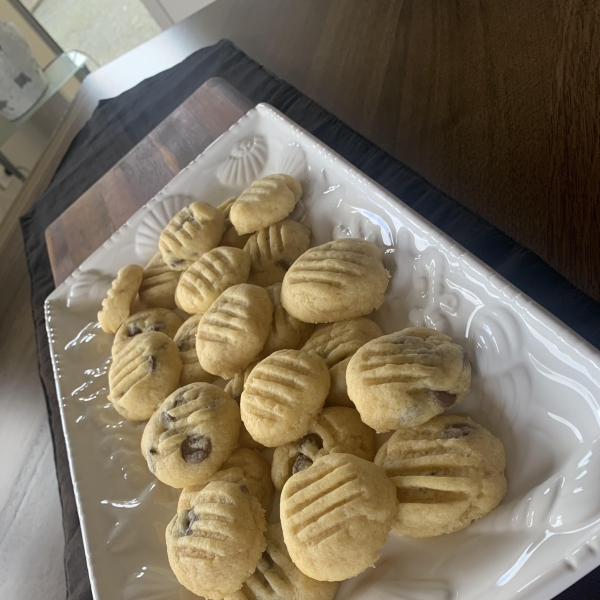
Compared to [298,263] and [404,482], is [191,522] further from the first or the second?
[298,263]

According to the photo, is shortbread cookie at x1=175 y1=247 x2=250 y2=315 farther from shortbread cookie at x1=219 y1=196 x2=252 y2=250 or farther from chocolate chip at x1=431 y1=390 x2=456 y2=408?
chocolate chip at x1=431 y1=390 x2=456 y2=408

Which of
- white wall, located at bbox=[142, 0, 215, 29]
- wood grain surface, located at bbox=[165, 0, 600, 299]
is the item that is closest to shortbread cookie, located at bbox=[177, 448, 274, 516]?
wood grain surface, located at bbox=[165, 0, 600, 299]

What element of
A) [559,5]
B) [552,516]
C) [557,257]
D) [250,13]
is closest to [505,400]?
[552,516]

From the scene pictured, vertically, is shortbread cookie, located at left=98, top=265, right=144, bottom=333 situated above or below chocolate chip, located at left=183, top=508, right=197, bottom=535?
above

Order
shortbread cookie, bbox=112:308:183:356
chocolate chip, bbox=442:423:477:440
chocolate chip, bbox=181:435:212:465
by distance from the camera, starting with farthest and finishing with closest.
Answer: shortbread cookie, bbox=112:308:183:356 → chocolate chip, bbox=181:435:212:465 → chocolate chip, bbox=442:423:477:440

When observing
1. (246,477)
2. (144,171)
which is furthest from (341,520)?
(144,171)

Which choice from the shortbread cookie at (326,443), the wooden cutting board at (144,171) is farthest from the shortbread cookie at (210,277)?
the wooden cutting board at (144,171)
